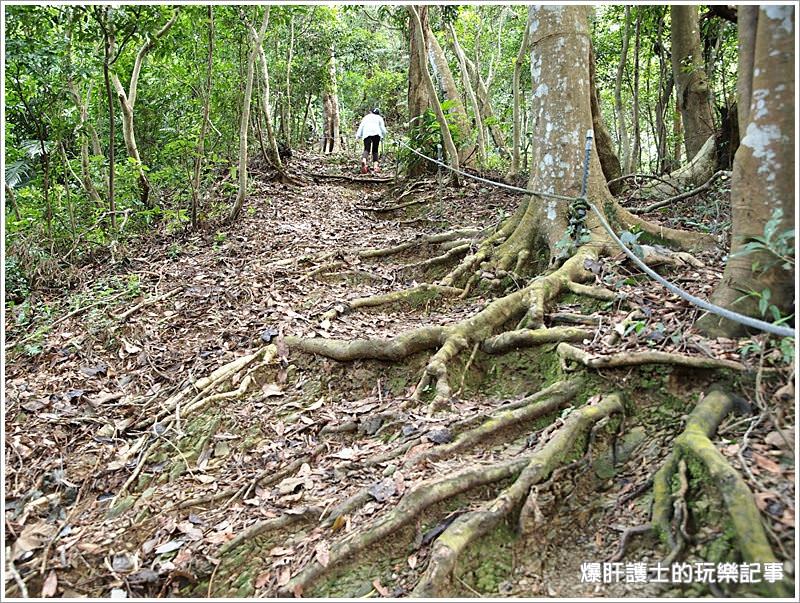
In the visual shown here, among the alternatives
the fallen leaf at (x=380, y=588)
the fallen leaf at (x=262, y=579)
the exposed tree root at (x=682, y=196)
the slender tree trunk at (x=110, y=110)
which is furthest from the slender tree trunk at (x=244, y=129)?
the fallen leaf at (x=380, y=588)

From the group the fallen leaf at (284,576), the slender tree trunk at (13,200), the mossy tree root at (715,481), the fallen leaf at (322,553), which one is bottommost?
the fallen leaf at (284,576)

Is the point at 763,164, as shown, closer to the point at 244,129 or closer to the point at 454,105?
the point at 244,129

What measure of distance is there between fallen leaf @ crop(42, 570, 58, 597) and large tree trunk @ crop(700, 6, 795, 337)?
3.81 meters

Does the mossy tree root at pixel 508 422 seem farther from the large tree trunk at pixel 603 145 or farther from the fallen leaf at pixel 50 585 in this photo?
the large tree trunk at pixel 603 145

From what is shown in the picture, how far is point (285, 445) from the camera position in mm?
3781

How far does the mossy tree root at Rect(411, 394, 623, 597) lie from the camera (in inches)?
98.4

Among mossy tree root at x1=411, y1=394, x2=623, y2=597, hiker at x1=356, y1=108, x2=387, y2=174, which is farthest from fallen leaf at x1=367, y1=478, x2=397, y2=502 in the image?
hiker at x1=356, y1=108, x2=387, y2=174

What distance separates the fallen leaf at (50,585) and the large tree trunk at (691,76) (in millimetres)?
8011

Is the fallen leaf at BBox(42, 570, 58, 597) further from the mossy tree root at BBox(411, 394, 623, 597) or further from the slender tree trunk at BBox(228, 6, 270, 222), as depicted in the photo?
the slender tree trunk at BBox(228, 6, 270, 222)

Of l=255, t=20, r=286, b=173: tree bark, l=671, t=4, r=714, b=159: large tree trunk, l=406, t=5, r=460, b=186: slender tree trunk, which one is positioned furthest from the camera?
l=255, t=20, r=286, b=173: tree bark

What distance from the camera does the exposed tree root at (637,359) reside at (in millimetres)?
2885

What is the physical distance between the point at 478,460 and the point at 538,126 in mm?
3409

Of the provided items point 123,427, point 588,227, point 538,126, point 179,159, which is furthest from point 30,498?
point 179,159

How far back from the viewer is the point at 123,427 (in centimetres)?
409
